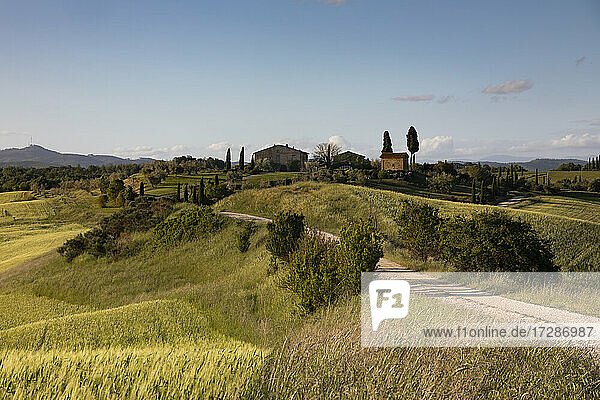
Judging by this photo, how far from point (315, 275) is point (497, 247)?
7880mm

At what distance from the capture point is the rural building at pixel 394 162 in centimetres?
7888

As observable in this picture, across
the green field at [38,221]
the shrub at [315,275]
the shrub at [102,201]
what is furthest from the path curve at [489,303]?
the shrub at [102,201]

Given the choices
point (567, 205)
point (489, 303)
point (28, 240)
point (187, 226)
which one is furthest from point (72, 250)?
point (567, 205)

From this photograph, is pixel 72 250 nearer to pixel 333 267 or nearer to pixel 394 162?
pixel 333 267

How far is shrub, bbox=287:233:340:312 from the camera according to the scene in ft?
32.2

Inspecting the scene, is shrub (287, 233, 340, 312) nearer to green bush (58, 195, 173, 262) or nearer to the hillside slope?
the hillside slope

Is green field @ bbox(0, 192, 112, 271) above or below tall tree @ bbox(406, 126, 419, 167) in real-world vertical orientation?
below

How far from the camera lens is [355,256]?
34.3 ft

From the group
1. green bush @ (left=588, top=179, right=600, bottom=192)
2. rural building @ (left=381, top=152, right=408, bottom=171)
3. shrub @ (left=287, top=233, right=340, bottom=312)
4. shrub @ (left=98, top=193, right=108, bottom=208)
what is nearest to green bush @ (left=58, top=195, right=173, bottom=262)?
shrub @ (left=98, top=193, right=108, bottom=208)

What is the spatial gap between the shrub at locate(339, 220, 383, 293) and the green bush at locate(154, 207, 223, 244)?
781 inches

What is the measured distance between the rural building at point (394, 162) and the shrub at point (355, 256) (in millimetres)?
69632

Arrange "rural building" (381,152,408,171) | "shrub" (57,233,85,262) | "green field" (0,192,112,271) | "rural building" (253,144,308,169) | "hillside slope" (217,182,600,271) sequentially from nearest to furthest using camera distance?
1. "hillside slope" (217,182,600,271)
2. "shrub" (57,233,85,262)
3. "green field" (0,192,112,271)
4. "rural building" (381,152,408,171)
5. "rural building" (253,144,308,169)

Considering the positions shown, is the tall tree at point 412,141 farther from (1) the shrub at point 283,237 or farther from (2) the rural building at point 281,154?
(1) the shrub at point 283,237

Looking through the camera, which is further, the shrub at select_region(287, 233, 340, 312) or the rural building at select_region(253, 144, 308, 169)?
the rural building at select_region(253, 144, 308, 169)
